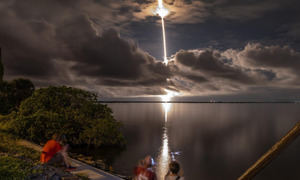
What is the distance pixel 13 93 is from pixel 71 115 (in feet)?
82.0

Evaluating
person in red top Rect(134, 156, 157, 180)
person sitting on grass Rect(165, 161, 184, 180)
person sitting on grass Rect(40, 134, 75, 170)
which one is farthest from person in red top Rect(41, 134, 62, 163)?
person sitting on grass Rect(165, 161, 184, 180)

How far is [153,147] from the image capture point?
51.7 meters

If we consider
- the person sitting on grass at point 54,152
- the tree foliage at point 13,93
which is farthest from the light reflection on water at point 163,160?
the tree foliage at point 13,93

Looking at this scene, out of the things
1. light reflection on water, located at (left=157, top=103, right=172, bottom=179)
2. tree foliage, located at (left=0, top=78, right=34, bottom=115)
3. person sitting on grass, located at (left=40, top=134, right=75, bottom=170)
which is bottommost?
light reflection on water, located at (left=157, top=103, right=172, bottom=179)

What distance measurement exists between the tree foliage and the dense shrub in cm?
1544

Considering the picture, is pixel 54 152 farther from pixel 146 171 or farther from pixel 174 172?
pixel 174 172

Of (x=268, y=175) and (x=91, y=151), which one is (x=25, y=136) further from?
(x=268, y=175)

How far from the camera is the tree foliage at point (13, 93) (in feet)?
164

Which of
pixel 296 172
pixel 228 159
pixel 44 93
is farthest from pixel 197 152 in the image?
pixel 44 93

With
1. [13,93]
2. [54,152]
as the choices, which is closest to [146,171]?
[54,152]

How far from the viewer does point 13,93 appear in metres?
54.8

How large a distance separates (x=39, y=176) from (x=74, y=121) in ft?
101

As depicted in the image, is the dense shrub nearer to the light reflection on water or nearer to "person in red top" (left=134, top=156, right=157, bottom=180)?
the light reflection on water

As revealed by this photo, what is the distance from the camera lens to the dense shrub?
36344 mm
